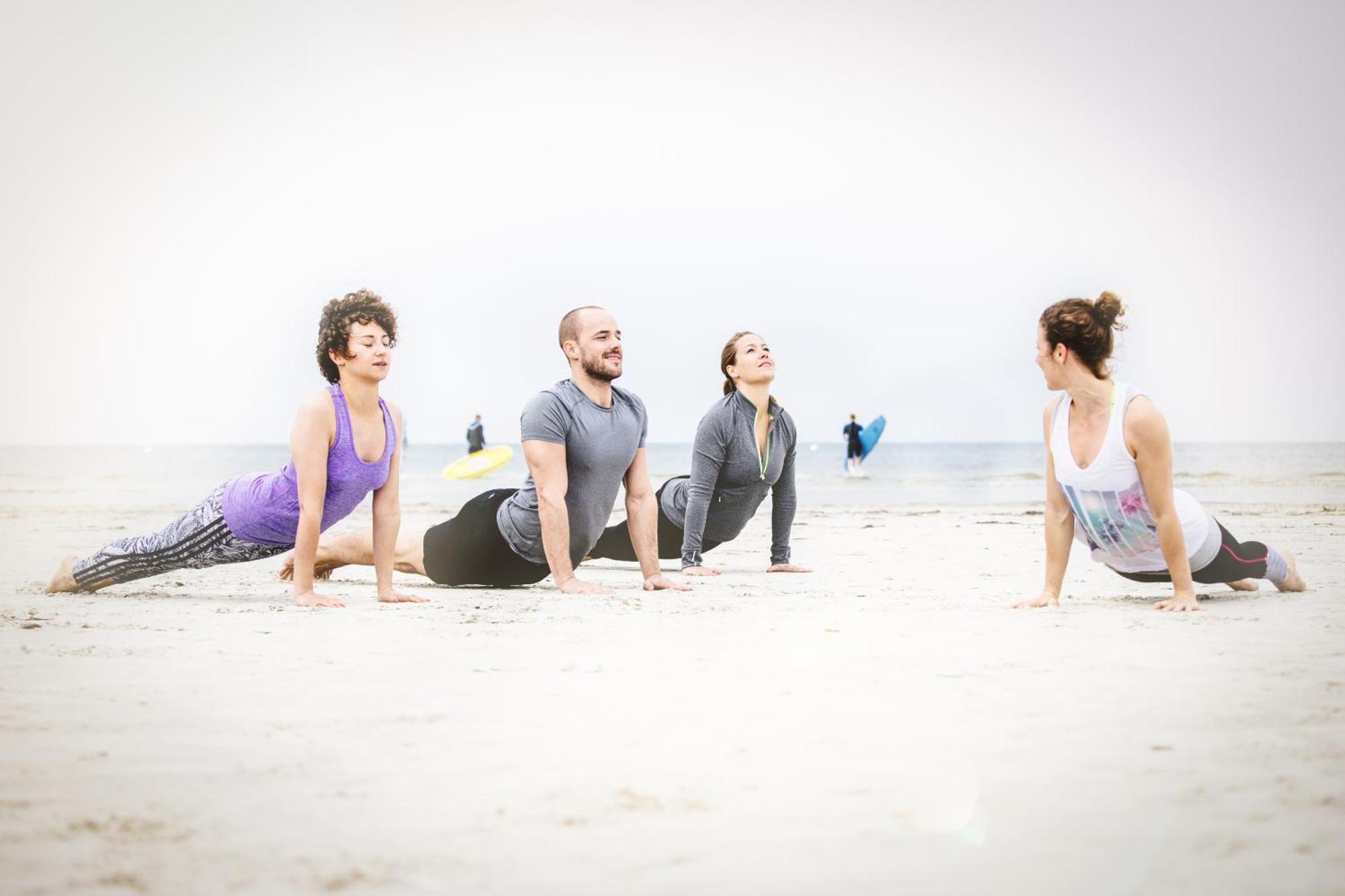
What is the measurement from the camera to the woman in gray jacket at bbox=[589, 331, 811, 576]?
691cm

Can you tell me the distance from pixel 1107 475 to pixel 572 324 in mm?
2810

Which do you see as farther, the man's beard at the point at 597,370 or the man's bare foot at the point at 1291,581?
the man's beard at the point at 597,370

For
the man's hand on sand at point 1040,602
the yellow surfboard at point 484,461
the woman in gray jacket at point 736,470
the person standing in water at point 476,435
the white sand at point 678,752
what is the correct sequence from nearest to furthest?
the white sand at point 678,752 → the man's hand on sand at point 1040,602 → the woman in gray jacket at point 736,470 → the yellow surfboard at point 484,461 → the person standing in water at point 476,435

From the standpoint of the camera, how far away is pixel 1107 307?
476cm

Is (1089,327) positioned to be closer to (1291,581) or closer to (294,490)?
(1291,581)

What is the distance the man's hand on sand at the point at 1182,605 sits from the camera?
15.7 ft

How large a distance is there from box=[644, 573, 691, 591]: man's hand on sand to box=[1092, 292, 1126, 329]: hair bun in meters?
2.59

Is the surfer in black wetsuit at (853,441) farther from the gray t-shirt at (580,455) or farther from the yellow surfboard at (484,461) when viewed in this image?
the gray t-shirt at (580,455)

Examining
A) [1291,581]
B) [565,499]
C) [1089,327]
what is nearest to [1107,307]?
[1089,327]

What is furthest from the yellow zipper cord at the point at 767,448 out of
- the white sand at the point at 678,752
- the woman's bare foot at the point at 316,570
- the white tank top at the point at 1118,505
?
the woman's bare foot at the point at 316,570

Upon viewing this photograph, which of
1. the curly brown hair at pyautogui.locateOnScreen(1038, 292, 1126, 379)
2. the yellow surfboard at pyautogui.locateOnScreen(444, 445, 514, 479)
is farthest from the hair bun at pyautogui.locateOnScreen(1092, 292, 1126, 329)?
the yellow surfboard at pyautogui.locateOnScreen(444, 445, 514, 479)

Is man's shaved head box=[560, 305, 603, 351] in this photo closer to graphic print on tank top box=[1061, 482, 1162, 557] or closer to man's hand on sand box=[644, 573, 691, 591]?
man's hand on sand box=[644, 573, 691, 591]

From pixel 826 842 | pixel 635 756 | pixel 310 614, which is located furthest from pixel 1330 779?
pixel 310 614

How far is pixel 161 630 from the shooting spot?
4547 millimetres
